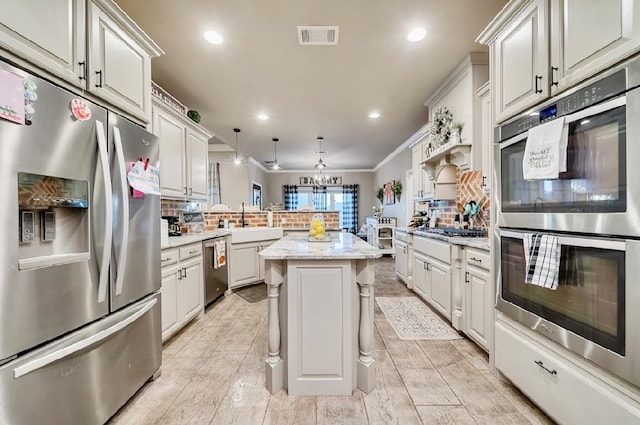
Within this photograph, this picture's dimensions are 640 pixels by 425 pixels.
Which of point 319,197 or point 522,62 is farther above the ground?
point 522,62

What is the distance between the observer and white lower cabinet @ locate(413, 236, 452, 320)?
8.97 feet

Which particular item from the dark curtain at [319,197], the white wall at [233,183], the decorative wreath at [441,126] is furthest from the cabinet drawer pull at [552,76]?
the dark curtain at [319,197]

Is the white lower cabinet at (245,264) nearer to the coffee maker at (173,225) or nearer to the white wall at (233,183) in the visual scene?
the coffee maker at (173,225)

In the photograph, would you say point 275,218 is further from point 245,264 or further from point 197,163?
point 197,163

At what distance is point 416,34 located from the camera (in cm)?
242

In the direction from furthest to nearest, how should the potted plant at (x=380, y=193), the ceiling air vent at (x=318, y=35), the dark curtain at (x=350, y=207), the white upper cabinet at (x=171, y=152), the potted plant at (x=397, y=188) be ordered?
1. the dark curtain at (x=350, y=207)
2. the potted plant at (x=380, y=193)
3. the potted plant at (x=397, y=188)
4. the white upper cabinet at (x=171, y=152)
5. the ceiling air vent at (x=318, y=35)

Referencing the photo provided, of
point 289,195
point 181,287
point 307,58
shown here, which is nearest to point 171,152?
point 181,287

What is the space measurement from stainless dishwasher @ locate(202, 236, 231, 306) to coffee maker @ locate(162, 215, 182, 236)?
1.24 feet

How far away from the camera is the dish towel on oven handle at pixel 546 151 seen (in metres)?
1.29

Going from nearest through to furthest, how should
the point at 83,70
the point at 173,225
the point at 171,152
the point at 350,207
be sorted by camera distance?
the point at 83,70, the point at 171,152, the point at 173,225, the point at 350,207

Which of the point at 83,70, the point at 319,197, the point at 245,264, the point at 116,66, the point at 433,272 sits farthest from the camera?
the point at 319,197

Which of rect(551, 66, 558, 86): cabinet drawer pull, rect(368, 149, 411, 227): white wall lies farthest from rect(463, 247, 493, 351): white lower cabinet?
rect(368, 149, 411, 227): white wall

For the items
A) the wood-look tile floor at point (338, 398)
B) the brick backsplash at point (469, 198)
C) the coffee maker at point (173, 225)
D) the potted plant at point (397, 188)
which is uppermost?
the potted plant at point (397, 188)

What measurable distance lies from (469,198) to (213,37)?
10.4 ft
